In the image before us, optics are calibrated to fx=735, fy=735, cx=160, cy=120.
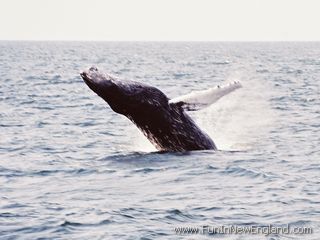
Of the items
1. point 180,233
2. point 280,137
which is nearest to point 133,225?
point 180,233

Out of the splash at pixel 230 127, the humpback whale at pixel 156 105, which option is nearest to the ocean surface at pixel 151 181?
the splash at pixel 230 127

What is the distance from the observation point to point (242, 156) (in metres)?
16.1

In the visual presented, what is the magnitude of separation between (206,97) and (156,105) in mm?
1462

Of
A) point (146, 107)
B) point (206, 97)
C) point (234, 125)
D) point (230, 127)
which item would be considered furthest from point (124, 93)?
point (234, 125)

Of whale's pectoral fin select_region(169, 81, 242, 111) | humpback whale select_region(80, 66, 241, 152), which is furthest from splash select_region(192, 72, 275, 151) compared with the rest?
humpback whale select_region(80, 66, 241, 152)

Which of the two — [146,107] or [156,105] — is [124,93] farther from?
[156,105]

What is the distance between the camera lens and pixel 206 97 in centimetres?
1295

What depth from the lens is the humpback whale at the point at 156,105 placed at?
1323 centimetres

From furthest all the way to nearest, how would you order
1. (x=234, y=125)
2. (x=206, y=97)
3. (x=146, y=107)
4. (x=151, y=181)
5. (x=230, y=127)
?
(x=234, y=125) → (x=230, y=127) → (x=146, y=107) → (x=151, y=181) → (x=206, y=97)

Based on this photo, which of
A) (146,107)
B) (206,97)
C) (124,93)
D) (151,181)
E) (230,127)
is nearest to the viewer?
(206,97)

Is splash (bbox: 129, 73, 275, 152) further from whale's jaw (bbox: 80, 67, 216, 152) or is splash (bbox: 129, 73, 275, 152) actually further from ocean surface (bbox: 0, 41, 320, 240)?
→ whale's jaw (bbox: 80, 67, 216, 152)

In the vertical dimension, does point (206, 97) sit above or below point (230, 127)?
above

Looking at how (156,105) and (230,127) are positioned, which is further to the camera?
(230,127)

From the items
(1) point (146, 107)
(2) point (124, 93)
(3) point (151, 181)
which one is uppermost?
(2) point (124, 93)
